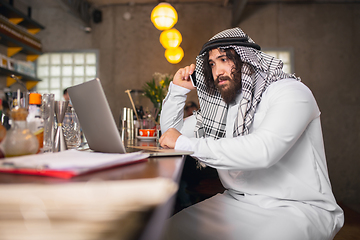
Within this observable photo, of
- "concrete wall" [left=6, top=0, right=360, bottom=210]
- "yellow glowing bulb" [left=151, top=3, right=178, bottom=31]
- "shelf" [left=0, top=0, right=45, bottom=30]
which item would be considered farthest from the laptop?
"concrete wall" [left=6, top=0, right=360, bottom=210]

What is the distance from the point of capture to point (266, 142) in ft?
2.70

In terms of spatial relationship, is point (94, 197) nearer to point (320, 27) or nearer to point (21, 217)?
point (21, 217)

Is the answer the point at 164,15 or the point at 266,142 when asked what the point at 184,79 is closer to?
the point at 266,142

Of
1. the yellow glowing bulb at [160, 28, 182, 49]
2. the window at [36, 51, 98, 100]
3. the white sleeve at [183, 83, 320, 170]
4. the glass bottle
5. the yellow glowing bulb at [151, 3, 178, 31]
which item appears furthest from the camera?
the window at [36, 51, 98, 100]

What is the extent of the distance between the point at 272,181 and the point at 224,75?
27.0 inches

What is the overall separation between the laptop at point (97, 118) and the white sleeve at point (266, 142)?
4.6 inches

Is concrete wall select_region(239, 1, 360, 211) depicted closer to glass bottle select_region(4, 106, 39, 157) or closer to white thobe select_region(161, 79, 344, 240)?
white thobe select_region(161, 79, 344, 240)

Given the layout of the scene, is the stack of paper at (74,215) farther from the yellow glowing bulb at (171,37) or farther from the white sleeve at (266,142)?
the yellow glowing bulb at (171,37)

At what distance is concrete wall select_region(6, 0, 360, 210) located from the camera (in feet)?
15.4

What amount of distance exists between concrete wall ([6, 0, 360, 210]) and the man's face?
11.6 feet

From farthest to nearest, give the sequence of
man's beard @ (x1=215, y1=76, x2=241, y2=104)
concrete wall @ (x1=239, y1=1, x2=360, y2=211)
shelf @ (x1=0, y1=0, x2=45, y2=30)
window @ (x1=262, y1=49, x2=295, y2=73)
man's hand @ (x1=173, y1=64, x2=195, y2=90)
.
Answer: window @ (x1=262, y1=49, x2=295, y2=73), concrete wall @ (x1=239, y1=1, x2=360, y2=211), shelf @ (x1=0, y1=0, x2=45, y2=30), man's hand @ (x1=173, y1=64, x2=195, y2=90), man's beard @ (x1=215, y1=76, x2=241, y2=104)

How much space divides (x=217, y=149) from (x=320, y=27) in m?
5.19

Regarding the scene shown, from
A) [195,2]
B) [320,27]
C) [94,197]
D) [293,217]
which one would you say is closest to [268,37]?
[320,27]

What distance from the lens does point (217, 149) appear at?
857mm
